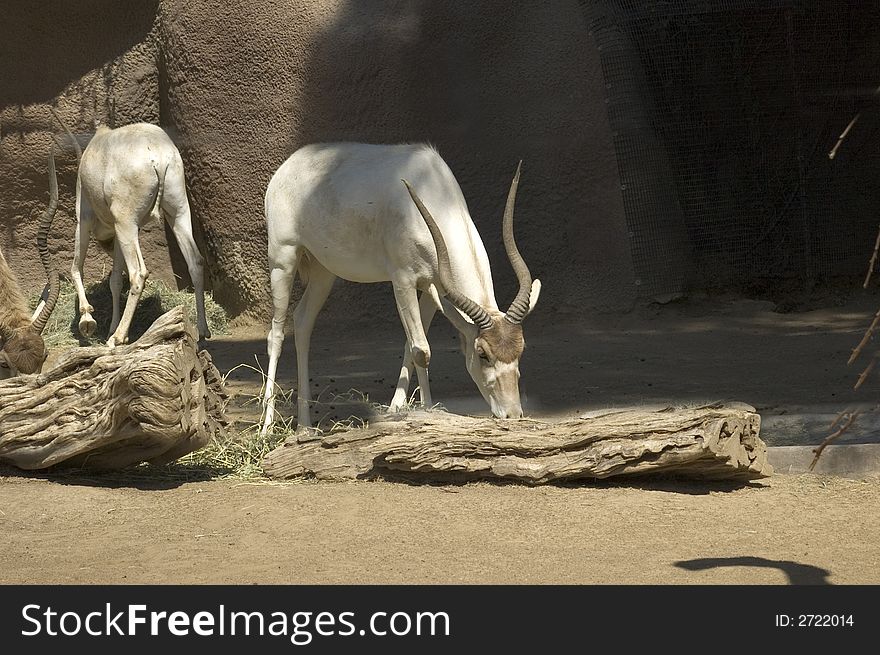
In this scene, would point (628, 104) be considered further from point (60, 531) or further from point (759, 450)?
point (60, 531)

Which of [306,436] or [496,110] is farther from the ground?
[496,110]

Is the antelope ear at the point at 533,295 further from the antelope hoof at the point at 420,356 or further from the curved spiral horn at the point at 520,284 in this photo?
the antelope hoof at the point at 420,356

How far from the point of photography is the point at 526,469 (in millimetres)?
5320

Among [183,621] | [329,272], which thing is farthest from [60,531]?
[329,272]

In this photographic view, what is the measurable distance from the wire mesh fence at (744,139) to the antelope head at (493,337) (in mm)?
4898

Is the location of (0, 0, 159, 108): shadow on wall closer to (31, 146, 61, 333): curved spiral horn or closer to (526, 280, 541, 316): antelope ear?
(31, 146, 61, 333): curved spiral horn

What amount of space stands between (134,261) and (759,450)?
5.90 metres

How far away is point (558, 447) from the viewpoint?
5320mm

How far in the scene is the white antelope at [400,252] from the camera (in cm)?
604

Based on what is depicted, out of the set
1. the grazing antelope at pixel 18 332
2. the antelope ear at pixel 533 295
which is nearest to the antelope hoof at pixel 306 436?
the antelope ear at pixel 533 295

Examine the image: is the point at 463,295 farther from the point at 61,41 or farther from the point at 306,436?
the point at 61,41

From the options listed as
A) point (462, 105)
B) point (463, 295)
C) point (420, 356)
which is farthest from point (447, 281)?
point (462, 105)

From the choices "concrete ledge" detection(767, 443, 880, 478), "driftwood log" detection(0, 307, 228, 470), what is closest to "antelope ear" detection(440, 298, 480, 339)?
"driftwood log" detection(0, 307, 228, 470)

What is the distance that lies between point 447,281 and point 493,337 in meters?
0.40
